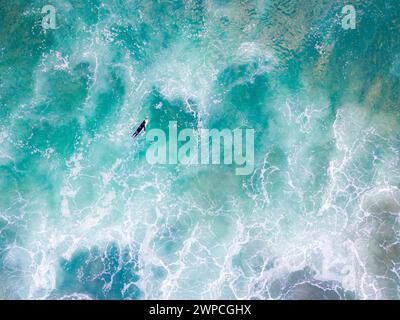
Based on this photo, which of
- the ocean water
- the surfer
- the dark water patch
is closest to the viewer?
the dark water patch

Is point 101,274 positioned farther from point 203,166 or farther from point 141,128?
point 141,128

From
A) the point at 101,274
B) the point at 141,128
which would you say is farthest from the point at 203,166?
the point at 101,274

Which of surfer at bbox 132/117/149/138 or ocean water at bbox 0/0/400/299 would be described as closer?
ocean water at bbox 0/0/400/299

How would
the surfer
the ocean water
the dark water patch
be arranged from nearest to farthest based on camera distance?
the dark water patch < the ocean water < the surfer

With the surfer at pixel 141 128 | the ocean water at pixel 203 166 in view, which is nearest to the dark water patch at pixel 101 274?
the ocean water at pixel 203 166

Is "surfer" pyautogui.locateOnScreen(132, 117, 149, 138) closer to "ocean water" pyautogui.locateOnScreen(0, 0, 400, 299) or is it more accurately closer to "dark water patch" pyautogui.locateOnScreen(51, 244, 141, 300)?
"ocean water" pyautogui.locateOnScreen(0, 0, 400, 299)

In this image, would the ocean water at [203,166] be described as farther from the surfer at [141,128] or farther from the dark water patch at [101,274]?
the surfer at [141,128]

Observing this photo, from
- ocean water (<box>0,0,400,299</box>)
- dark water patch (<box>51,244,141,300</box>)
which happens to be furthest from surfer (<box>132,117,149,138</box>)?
dark water patch (<box>51,244,141,300</box>)

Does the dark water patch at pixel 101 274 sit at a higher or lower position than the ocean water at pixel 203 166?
lower
